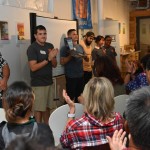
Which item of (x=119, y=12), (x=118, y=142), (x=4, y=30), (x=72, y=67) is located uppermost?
(x=119, y=12)

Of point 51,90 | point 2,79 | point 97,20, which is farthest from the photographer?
point 97,20

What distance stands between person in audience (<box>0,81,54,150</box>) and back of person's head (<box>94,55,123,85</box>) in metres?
1.19

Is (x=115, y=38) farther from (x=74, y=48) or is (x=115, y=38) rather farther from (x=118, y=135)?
(x=118, y=135)

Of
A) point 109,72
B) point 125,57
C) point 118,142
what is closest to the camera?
point 118,142

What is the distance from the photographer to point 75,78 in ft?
15.4

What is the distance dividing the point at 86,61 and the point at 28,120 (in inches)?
148

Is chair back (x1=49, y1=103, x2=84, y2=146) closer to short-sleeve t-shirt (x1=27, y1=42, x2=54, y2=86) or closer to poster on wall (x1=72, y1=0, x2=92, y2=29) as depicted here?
short-sleeve t-shirt (x1=27, y1=42, x2=54, y2=86)

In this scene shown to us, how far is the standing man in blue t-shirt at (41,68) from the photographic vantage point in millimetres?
3480

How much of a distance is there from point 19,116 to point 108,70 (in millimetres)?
1346

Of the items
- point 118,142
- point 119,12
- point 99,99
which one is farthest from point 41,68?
point 119,12

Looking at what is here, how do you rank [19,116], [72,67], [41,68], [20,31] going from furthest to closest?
1. [72,67]
2. [20,31]
3. [41,68]
4. [19,116]

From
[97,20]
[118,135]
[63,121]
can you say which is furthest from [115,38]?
[118,135]

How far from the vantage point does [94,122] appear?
5.45ft

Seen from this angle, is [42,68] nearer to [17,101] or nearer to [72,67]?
[72,67]
